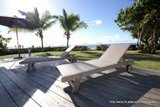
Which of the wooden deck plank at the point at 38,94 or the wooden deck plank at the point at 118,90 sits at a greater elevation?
the wooden deck plank at the point at 118,90

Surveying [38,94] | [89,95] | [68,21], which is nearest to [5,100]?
[38,94]

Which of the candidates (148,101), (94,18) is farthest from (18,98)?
(94,18)

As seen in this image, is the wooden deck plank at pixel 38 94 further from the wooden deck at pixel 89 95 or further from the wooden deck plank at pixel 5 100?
the wooden deck plank at pixel 5 100

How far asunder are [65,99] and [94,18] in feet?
68.3

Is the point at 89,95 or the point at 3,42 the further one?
the point at 3,42

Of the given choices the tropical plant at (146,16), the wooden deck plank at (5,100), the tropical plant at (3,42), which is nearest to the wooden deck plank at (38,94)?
the wooden deck plank at (5,100)

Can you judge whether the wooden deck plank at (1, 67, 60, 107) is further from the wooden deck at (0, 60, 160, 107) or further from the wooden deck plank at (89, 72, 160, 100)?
the wooden deck plank at (89, 72, 160, 100)

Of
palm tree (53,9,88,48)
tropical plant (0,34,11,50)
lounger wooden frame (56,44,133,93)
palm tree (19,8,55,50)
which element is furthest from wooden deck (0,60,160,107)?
palm tree (19,8,55,50)

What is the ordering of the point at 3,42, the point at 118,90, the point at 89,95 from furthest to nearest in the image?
the point at 3,42, the point at 118,90, the point at 89,95

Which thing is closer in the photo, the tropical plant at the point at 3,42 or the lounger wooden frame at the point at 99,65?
the lounger wooden frame at the point at 99,65

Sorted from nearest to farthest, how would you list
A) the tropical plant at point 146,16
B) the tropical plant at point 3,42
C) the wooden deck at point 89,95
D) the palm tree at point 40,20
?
the wooden deck at point 89,95, the tropical plant at point 146,16, the tropical plant at point 3,42, the palm tree at point 40,20

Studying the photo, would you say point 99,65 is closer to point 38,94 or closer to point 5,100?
point 38,94

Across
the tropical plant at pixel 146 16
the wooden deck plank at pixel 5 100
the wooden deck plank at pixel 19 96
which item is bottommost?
the wooden deck plank at pixel 5 100

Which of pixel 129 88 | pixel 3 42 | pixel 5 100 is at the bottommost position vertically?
pixel 5 100
